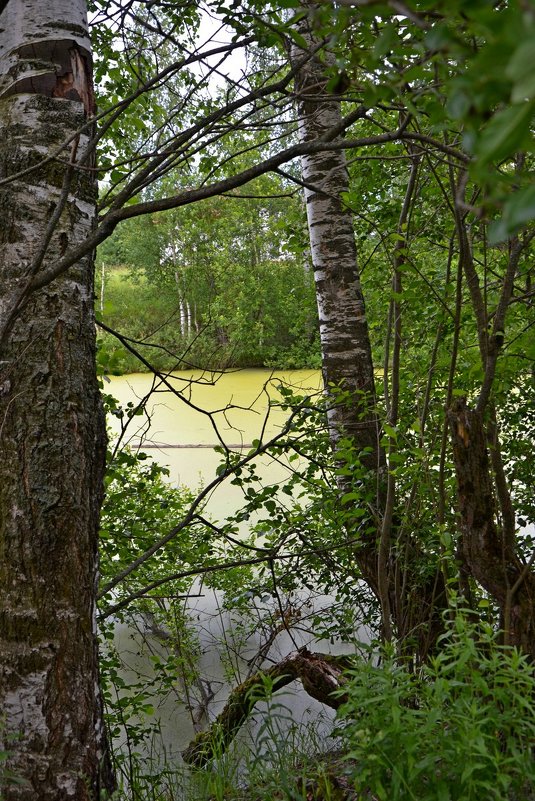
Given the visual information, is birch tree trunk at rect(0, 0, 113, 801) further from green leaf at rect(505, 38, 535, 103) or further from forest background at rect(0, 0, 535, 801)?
green leaf at rect(505, 38, 535, 103)

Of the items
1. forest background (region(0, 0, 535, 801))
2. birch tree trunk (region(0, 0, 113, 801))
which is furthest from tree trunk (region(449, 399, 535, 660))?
birch tree trunk (region(0, 0, 113, 801))

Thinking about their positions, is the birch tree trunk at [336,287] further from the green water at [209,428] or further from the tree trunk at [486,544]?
the green water at [209,428]

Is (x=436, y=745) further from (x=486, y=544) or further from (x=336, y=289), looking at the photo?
(x=336, y=289)

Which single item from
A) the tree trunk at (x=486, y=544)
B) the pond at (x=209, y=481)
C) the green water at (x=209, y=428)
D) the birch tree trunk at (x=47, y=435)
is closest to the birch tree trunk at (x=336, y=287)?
the pond at (x=209, y=481)

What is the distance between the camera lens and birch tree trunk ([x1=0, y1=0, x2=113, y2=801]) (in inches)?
54.0

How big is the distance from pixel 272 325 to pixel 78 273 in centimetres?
945

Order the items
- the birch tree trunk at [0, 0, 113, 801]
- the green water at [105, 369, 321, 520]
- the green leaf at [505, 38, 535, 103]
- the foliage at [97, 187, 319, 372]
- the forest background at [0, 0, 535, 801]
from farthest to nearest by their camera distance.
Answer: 1. the foliage at [97, 187, 319, 372]
2. the green water at [105, 369, 321, 520]
3. the birch tree trunk at [0, 0, 113, 801]
4. the forest background at [0, 0, 535, 801]
5. the green leaf at [505, 38, 535, 103]

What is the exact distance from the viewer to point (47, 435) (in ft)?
4.75

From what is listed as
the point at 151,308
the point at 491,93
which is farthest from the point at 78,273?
the point at 151,308

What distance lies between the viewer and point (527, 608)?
2133 mm

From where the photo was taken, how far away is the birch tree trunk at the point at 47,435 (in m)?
→ 1.37

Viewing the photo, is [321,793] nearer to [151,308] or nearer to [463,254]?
[463,254]

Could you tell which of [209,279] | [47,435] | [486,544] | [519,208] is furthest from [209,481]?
[209,279]

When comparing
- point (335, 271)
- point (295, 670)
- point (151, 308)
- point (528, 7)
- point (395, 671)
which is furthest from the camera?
point (151, 308)
